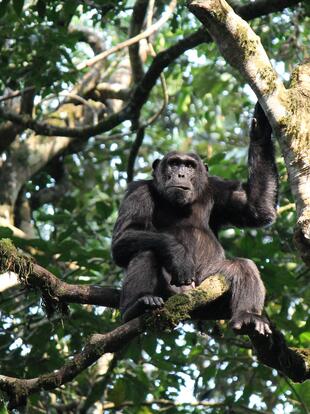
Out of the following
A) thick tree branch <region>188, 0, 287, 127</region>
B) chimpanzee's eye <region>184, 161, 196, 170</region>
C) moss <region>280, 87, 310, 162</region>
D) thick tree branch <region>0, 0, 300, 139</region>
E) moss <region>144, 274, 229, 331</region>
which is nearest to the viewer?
moss <region>280, 87, 310, 162</region>

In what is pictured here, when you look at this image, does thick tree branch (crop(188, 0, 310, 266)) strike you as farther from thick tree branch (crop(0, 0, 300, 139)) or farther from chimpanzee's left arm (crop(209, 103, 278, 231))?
thick tree branch (crop(0, 0, 300, 139))

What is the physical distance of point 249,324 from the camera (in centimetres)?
628

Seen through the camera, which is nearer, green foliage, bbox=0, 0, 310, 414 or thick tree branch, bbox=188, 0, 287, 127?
thick tree branch, bbox=188, 0, 287, 127

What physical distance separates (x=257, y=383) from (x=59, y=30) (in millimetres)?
5582

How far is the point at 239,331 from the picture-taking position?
631 centimetres

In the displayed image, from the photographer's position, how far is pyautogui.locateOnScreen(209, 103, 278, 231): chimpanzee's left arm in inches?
299

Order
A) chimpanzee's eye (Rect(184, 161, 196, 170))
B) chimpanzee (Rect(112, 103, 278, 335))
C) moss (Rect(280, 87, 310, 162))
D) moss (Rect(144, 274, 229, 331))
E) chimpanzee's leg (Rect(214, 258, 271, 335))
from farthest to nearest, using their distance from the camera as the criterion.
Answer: chimpanzee's eye (Rect(184, 161, 196, 170))
chimpanzee (Rect(112, 103, 278, 335))
chimpanzee's leg (Rect(214, 258, 271, 335))
moss (Rect(144, 274, 229, 331))
moss (Rect(280, 87, 310, 162))

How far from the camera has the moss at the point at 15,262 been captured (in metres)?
6.17

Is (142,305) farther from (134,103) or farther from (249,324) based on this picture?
(134,103)

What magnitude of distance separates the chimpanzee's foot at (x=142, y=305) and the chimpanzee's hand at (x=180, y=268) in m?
0.49

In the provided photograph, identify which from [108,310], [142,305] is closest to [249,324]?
[142,305]

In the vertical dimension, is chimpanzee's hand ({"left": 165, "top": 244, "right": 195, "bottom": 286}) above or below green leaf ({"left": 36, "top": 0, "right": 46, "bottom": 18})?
below

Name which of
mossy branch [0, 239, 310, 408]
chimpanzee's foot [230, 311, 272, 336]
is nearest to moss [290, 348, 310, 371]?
mossy branch [0, 239, 310, 408]

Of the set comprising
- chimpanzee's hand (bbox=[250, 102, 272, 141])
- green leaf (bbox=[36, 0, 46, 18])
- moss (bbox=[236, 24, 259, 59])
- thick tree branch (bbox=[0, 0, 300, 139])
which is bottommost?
moss (bbox=[236, 24, 259, 59])
